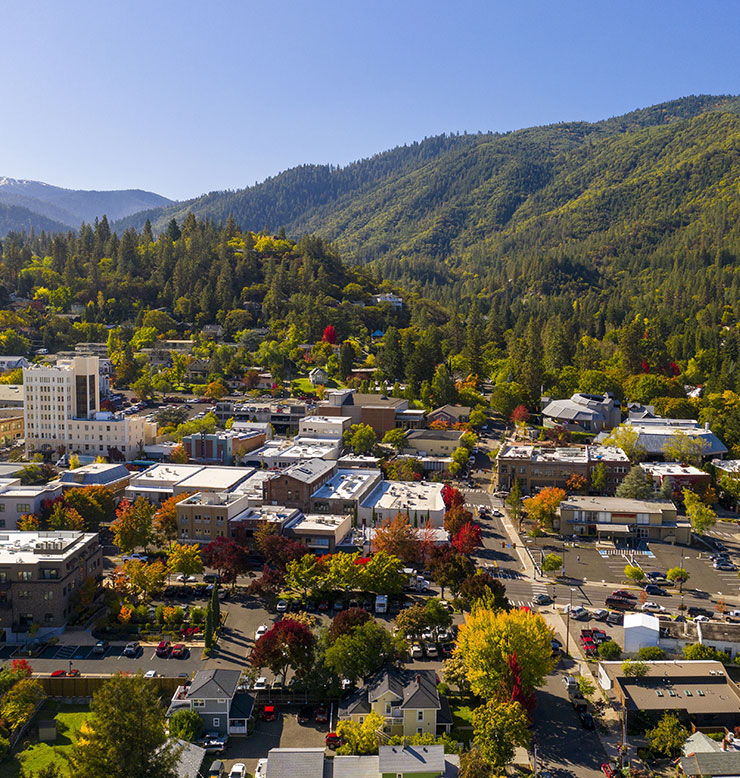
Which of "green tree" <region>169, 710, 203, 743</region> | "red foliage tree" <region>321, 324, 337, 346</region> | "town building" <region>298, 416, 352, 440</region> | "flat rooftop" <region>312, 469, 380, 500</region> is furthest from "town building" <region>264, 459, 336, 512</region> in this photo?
"red foliage tree" <region>321, 324, 337, 346</region>

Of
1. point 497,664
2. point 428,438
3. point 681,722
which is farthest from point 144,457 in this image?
point 681,722

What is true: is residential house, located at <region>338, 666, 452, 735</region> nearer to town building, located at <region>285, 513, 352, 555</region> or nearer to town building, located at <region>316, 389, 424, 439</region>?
town building, located at <region>285, 513, 352, 555</region>

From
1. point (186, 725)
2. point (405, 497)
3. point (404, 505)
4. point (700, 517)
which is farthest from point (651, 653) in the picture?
point (405, 497)

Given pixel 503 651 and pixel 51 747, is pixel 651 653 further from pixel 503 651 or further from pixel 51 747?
pixel 51 747

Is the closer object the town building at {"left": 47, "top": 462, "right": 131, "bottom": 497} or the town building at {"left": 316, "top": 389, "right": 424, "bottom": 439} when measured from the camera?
the town building at {"left": 47, "top": 462, "right": 131, "bottom": 497}

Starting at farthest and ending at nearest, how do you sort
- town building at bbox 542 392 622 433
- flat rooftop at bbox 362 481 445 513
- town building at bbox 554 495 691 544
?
1. town building at bbox 542 392 622 433
2. town building at bbox 554 495 691 544
3. flat rooftop at bbox 362 481 445 513
